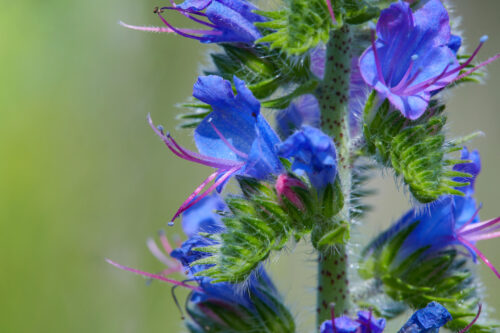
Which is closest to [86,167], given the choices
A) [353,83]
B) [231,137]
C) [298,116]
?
[298,116]

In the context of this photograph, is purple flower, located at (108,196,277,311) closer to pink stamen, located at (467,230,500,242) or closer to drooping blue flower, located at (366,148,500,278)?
drooping blue flower, located at (366,148,500,278)

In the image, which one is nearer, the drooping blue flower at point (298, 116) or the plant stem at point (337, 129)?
the plant stem at point (337, 129)

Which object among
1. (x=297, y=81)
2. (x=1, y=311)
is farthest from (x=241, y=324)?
(x=1, y=311)

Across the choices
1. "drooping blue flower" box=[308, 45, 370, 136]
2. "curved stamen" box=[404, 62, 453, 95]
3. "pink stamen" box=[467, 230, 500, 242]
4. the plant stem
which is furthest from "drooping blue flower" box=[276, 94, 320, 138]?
"pink stamen" box=[467, 230, 500, 242]

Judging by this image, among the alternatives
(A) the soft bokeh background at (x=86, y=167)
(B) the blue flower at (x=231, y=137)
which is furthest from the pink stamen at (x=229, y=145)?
(A) the soft bokeh background at (x=86, y=167)

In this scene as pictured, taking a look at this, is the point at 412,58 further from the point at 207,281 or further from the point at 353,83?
the point at 207,281

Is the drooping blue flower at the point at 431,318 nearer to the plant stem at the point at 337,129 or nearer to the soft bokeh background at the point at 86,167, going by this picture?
the plant stem at the point at 337,129
